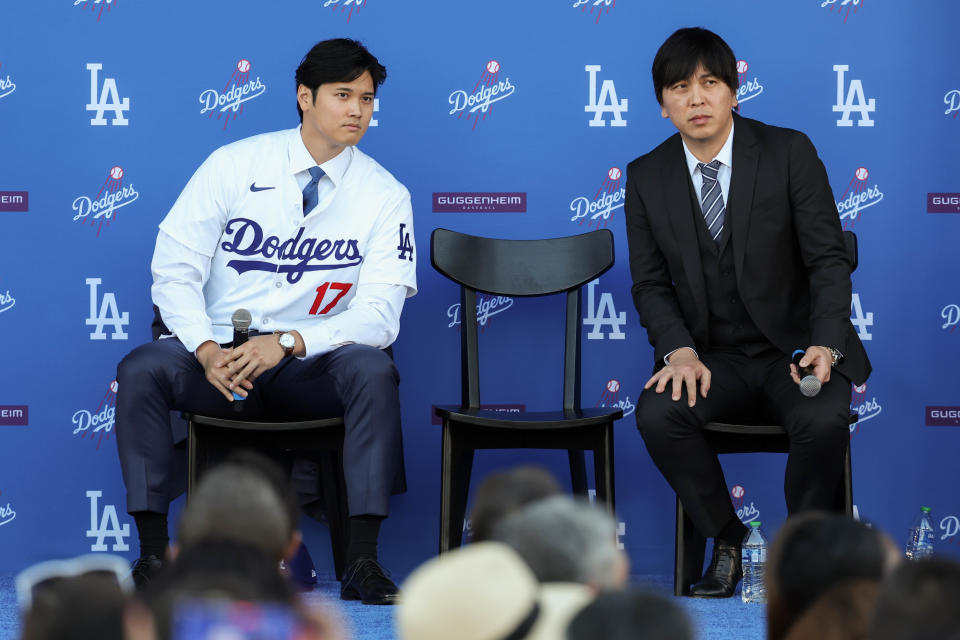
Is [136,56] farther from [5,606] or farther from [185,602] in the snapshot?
[185,602]

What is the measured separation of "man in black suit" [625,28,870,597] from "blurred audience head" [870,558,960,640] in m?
1.89

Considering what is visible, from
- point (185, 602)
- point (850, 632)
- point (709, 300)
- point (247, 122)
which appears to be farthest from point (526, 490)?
point (247, 122)

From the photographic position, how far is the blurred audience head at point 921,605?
833mm

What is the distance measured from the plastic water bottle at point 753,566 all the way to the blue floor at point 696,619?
5cm

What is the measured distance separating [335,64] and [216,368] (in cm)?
96

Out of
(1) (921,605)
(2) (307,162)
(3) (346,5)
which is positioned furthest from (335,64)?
(1) (921,605)

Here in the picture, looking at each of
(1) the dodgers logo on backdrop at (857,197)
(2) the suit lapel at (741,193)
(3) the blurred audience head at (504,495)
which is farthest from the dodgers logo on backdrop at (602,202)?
(3) the blurred audience head at (504,495)

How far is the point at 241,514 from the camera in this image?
1021mm

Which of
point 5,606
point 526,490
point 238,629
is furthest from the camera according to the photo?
point 5,606

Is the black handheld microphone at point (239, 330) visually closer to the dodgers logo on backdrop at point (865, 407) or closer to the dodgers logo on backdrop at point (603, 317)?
the dodgers logo on backdrop at point (603, 317)

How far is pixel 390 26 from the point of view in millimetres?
3475

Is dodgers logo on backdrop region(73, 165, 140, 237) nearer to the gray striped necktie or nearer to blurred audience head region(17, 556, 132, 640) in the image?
the gray striped necktie

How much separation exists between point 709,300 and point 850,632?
2087 millimetres

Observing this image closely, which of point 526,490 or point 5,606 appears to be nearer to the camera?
point 526,490
